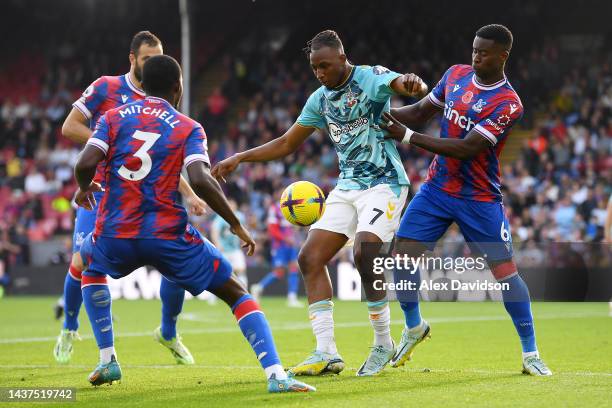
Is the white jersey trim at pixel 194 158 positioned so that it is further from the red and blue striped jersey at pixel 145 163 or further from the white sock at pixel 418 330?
the white sock at pixel 418 330

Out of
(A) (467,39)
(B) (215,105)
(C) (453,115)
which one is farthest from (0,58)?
(C) (453,115)

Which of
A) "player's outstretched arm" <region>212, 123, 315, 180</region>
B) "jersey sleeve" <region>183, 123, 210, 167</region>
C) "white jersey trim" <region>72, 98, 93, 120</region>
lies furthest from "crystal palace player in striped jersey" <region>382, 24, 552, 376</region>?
"white jersey trim" <region>72, 98, 93, 120</region>

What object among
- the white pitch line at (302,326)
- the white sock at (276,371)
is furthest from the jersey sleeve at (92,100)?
the white pitch line at (302,326)

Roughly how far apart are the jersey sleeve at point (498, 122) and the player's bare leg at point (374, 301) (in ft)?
3.57

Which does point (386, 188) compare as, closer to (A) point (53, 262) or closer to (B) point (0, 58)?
(A) point (53, 262)

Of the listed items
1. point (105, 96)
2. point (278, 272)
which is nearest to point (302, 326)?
point (105, 96)

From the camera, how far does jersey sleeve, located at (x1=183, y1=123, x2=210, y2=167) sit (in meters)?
6.19

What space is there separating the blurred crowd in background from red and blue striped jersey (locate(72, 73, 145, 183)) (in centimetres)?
1185

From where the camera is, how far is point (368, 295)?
24.8 feet

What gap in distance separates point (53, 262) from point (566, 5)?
561 inches

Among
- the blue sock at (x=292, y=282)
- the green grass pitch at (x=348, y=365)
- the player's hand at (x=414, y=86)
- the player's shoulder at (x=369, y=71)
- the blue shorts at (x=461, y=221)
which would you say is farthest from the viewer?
the blue sock at (x=292, y=282)

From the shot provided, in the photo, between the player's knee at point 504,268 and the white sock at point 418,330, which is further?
the white sock at point 418,330

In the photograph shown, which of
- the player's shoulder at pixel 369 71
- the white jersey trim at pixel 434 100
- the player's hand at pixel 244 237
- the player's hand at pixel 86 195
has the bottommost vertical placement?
the player's hand at pixel 244 237

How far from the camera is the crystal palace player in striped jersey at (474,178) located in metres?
7.44
